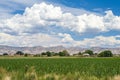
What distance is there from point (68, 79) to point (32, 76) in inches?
91.3

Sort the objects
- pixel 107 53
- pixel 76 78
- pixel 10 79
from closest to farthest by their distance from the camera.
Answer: pixel 10 79 < pixel 76 78 < pixel 107 53

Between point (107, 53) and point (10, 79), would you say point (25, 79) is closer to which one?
point (10, 79)

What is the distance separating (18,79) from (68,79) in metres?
2.97

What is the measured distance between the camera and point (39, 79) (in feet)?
62.4

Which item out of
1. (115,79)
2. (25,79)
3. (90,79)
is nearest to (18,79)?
(25,79)

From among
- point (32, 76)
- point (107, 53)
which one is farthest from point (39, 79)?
point (107, 53)

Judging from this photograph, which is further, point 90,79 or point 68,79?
point 90,79

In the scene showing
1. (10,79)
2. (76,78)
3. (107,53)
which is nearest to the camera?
(10,79)

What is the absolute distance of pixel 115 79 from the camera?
1944 cm

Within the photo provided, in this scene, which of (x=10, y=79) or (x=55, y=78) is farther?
(x=55, y=78)

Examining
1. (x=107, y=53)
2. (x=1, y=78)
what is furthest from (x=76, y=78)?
(x=107, y=53)

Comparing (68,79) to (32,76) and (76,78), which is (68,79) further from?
(32,76)

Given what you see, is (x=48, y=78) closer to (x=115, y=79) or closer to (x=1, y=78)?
(x=1, y=78)

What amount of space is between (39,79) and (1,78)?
2.28m
